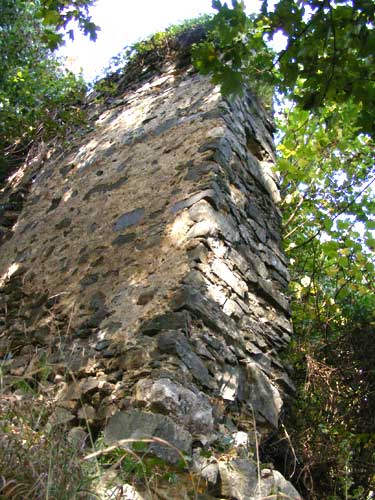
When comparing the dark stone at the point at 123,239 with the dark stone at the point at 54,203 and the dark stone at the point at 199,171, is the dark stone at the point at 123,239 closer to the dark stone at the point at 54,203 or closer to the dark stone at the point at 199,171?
the dark stone at the point at 199,171

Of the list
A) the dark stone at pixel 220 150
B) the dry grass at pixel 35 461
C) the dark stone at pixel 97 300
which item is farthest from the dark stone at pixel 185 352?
the dark stone at pixel 220 150

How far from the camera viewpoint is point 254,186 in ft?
14.7

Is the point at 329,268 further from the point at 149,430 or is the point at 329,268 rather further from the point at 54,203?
the point at 149,430

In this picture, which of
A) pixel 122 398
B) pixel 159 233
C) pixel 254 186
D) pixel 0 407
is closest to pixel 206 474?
pixel 122 398

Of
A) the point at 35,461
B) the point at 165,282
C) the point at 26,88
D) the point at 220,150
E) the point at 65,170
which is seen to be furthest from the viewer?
the point at 26,88

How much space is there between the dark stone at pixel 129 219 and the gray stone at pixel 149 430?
61.2 inches

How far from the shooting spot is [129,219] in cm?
403

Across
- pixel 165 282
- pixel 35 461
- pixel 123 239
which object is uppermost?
pixel 123 239

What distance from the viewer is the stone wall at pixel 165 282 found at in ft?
9.07

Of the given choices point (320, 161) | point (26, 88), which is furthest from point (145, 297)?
point (26, 88)

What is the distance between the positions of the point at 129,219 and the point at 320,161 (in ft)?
9.11

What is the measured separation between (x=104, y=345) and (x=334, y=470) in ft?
4.57

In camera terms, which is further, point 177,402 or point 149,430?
point 177,402

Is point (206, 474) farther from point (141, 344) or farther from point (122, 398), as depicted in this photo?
point (141, 344)
